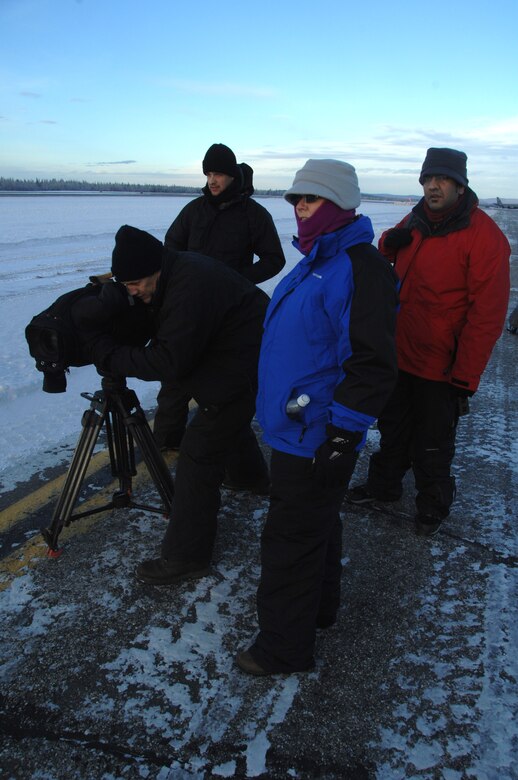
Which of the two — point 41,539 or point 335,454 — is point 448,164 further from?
point 41,539

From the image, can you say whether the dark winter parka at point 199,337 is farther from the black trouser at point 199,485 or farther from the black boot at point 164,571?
the black boot at point 164,571

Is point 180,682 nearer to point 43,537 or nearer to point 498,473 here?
point 43,537

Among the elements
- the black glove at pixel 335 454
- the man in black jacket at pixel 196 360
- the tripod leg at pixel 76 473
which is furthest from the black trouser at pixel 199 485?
the black glove at pixel 335 454

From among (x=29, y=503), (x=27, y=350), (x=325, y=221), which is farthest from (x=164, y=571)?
(x=27, y=350)

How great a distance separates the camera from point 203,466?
2.89m

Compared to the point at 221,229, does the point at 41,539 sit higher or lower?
lower

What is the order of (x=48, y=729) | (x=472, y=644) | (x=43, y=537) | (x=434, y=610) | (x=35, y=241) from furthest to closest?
(x=35, y=241) → (x=43, y=537) → (x=434, y=610) → (x=472, y=644) → (x=48, y=729)

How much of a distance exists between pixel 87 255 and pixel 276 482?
12.6 m

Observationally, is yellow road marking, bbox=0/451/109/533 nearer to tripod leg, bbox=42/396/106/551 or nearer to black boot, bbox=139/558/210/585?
tripod leg, bbox=42/396/106/551

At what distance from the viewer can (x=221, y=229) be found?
13.5 feet

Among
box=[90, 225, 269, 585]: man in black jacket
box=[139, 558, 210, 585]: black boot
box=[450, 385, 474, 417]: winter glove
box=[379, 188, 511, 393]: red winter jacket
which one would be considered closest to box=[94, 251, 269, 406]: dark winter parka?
box=[90, 225, 269, 585]: man in black jacket

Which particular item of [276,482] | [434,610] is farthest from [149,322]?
[434,610]

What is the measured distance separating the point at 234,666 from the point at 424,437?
5.48 feet

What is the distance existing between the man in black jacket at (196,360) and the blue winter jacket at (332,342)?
479 millimetres
